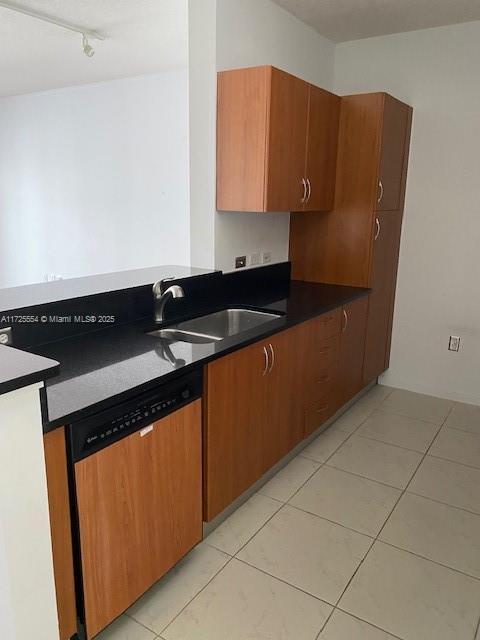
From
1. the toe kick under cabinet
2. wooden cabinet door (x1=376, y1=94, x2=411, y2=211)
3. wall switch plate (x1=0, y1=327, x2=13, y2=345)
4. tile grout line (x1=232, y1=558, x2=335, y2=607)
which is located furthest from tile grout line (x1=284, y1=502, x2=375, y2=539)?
wooden cabinet door (x1=376, y1=94, x2=411, y2=211)

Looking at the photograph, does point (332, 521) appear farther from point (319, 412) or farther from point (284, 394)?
point (319, 412)

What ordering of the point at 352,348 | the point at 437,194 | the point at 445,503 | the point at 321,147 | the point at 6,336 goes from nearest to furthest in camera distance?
the point at 6,336
the point at 445,503
the point at 321,147
the point at 352,348
the point at 437,194

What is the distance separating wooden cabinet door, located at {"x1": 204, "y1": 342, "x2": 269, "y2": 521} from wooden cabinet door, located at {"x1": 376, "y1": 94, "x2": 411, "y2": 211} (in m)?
1.65

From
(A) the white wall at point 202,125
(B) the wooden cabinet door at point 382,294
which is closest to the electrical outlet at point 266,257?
(A) the white wall at point 202,125

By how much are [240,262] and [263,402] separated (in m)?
1.04

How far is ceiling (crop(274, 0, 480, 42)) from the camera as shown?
278cm

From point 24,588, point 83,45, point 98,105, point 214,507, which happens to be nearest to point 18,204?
point 98,105

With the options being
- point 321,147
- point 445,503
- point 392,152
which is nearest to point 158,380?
point 445,503

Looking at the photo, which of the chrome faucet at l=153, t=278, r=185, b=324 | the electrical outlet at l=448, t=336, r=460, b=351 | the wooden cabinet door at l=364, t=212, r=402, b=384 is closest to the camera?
the chrome faucet at l=153, t=278, r=185, b=324

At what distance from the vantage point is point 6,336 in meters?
1.71

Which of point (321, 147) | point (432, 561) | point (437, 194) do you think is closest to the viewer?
point (432, 561)

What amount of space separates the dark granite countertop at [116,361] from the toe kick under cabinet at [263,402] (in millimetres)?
59

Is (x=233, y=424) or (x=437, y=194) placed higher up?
(x=437, y=194)

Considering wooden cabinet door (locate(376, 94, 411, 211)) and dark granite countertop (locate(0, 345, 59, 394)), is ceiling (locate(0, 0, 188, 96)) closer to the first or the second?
wooden cabinet door (locate(376, 94, 411, 211))
